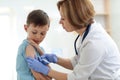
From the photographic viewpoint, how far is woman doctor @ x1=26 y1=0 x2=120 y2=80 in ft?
4.78

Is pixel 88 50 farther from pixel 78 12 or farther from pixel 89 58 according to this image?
pixel 78 12

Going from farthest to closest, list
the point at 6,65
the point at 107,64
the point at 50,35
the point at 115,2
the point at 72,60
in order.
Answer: the point at 115,2
the point at 50,35
the point at 6,65
the point at 72,60
the point at 107,64

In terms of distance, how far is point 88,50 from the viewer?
4.74 feet

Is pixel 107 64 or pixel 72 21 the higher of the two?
pixel 72 21

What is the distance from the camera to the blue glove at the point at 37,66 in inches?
60.8

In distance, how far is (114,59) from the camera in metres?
1.56

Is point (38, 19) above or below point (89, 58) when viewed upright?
above

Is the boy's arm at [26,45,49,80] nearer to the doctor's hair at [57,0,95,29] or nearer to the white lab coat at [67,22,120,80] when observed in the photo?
the white lab coat at [67,22,120,80]

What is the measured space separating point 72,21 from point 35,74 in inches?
17.4

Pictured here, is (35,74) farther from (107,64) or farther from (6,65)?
(6,65)

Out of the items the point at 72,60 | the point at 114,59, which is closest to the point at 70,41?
the point at 72,60

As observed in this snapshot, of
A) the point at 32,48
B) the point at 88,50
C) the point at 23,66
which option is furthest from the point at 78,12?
the point at 23,66

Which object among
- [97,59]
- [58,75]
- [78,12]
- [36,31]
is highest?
[78,12]

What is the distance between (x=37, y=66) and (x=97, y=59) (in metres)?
0.41
